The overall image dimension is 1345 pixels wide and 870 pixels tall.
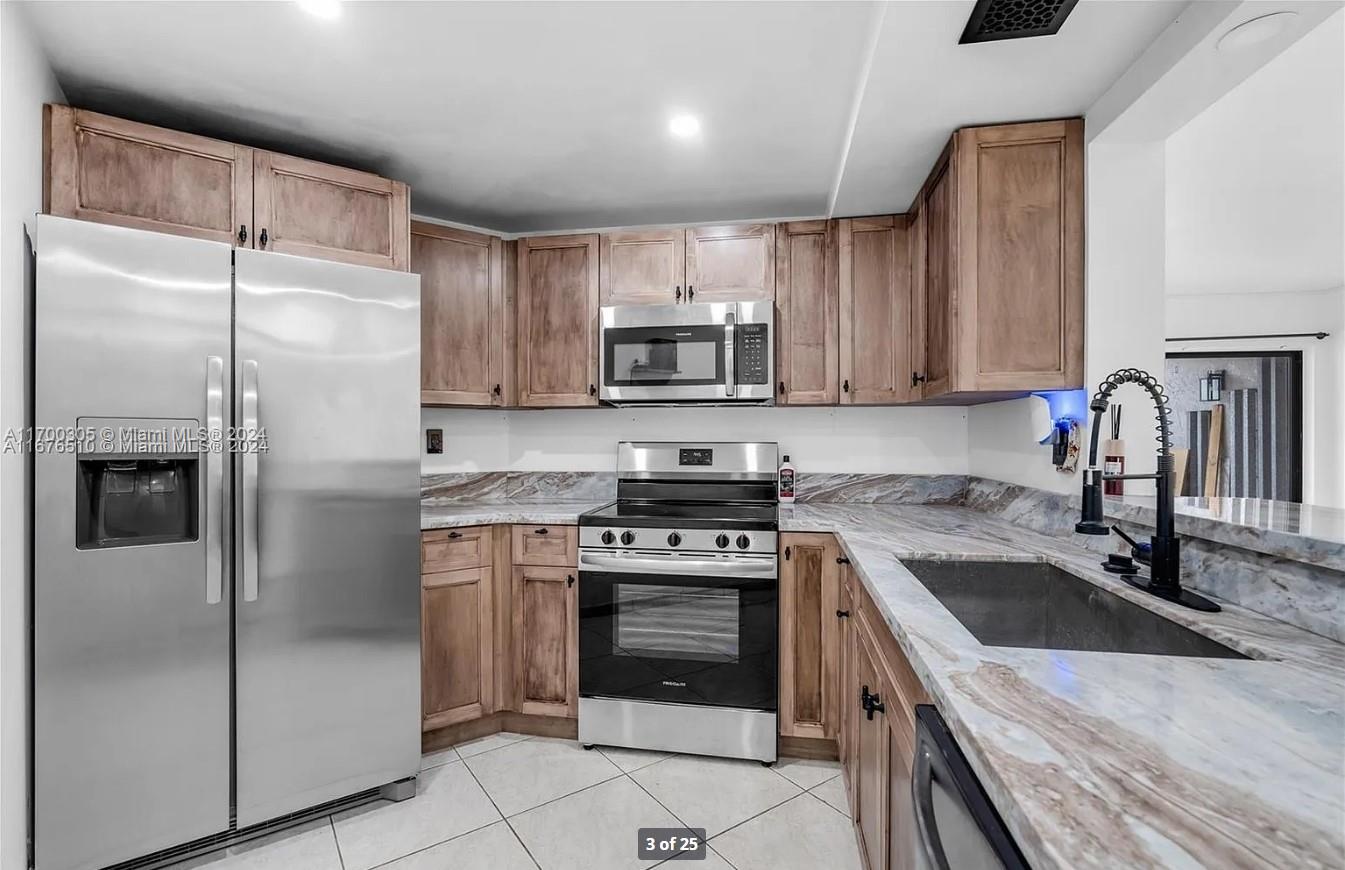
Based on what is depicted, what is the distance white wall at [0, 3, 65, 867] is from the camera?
1461 mm

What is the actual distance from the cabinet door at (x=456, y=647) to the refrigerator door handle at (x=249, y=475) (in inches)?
24.7

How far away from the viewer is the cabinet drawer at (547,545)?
2.48 metres

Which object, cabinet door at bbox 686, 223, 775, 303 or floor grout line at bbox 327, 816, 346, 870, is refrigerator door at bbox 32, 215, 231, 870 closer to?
floor grout line at bbox 327, 816, 346, 870

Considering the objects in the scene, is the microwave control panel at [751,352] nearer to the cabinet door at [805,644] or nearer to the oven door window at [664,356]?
the oven door window at [664,356]

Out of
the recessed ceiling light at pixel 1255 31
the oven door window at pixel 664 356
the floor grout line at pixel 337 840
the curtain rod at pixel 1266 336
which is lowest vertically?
Result: the floor grout line at pixel 337 840

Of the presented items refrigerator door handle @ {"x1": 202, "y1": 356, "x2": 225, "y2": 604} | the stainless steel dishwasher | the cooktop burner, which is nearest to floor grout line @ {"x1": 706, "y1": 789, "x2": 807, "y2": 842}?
the cooktop burner

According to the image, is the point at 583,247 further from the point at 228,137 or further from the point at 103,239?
the point at 103,239

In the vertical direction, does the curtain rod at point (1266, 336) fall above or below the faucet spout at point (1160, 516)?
above

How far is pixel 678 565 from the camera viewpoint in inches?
93.0

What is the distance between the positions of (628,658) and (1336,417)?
5338mm

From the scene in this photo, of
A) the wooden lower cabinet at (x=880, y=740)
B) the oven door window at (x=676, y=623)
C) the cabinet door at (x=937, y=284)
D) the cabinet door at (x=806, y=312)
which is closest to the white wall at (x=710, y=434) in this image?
the cabinet door at (x=806, y=312)

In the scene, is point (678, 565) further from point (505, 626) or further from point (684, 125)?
point (684, 125)

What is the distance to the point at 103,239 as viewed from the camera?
5.32 feet

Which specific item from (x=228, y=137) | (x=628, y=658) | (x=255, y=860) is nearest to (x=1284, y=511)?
(x=628, y=658)
